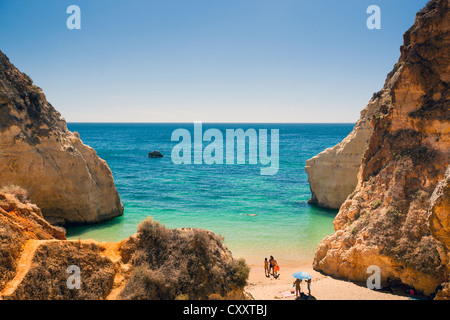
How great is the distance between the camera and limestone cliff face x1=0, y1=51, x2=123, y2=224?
19.3 m

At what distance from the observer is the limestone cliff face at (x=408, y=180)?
42.4ft

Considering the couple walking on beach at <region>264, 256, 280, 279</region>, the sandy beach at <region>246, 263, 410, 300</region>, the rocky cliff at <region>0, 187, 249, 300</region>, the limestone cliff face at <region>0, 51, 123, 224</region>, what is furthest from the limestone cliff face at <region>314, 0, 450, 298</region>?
the limestone cliff face at <region>0, 51, 123, 224</region>

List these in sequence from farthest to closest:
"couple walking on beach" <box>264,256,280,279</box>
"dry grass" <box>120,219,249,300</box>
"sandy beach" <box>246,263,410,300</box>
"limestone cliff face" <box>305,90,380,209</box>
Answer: "limestone cliff face" <box>305,90,380,209</box> → "couple walking on beach" <box>264,256,280,279</box> → "sandy beach" <box>246,263,410,300</box> → "dry grass" <box>120,219,249,300</box>

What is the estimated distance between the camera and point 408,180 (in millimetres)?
14281

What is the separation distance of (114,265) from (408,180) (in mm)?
11913

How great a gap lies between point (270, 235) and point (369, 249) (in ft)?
31.0

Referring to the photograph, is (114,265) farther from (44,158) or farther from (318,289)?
(44,158)

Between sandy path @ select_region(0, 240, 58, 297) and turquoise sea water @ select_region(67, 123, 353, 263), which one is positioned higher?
sandy path @ select_region(0, 240, 58, 297)

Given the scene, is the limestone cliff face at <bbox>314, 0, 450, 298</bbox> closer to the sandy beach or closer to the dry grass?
the sandy beach

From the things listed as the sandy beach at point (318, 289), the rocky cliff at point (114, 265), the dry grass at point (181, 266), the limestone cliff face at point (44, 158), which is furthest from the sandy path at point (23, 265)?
the limestone cliff face at point (44, 158)

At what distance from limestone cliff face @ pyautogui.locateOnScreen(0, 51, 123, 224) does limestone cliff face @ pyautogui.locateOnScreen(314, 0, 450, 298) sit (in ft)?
50.4

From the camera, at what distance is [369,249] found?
13648 millimetres

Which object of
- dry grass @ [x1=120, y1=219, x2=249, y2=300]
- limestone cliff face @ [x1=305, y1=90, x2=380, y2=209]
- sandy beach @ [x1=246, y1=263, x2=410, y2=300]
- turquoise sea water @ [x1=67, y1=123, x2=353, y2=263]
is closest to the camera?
dry grass @ [x1=120, y1=219, x2=249, y2=300]

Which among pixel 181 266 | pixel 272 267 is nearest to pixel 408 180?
pixel 272 267
